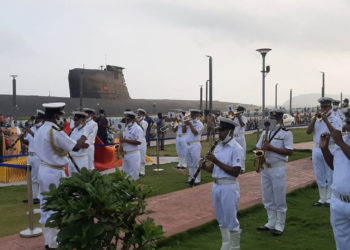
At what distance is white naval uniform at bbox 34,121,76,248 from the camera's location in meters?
5.50

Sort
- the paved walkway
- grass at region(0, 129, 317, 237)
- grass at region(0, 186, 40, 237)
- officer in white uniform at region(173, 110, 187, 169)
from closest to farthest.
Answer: the paved walkway, grass at region(0, 186, 40, 237), grass at region(0, 129, 317, 237), officer in white uniform at region(173, 110, 187, 169)

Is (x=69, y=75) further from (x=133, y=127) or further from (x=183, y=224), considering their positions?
(x=183, y=224)

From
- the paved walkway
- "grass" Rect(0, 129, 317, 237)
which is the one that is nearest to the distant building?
"grass" Rect(0, 129, 317, 237)

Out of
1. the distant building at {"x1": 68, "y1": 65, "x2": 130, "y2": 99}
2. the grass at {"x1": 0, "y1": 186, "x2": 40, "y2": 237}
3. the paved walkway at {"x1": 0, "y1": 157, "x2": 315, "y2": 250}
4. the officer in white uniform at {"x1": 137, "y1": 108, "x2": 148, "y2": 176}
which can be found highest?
the distant building at {"x1": 68, "y1": 65, "x2": 130, "y2": 99}

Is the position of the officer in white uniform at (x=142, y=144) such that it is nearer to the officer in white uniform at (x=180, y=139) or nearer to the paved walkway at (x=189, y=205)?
the officer in white uniform at (x=180, y=139)

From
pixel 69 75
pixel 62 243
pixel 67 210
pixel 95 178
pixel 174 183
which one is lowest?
pixel 174 183

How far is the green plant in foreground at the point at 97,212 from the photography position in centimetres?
328

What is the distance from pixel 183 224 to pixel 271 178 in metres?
1.79

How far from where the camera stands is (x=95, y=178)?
11.8 ft

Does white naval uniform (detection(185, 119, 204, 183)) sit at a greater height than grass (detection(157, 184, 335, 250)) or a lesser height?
greater

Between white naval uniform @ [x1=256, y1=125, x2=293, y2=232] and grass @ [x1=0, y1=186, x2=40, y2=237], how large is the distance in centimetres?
439

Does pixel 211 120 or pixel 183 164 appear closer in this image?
pixel 183 164

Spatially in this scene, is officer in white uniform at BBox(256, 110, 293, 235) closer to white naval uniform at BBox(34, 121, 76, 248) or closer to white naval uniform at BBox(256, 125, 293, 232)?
white naval uniform at BBox(256, 125, 293, 232)

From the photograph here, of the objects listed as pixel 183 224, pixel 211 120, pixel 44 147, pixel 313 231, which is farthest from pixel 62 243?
pixel 211 120
